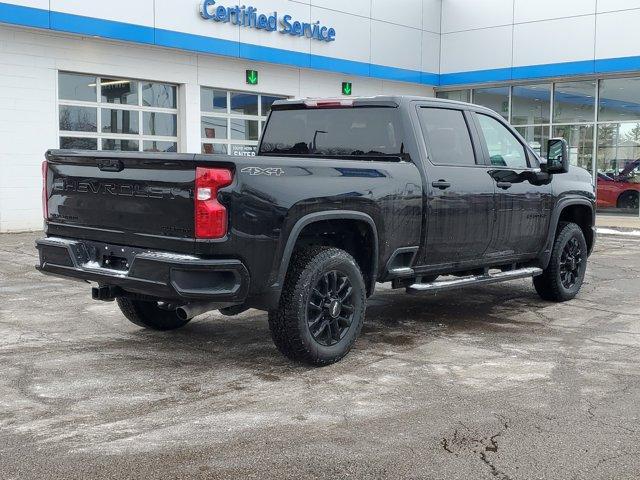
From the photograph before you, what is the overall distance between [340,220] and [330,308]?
0.64 m

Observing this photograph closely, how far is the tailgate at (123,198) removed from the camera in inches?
187

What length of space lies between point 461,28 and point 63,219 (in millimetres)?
19370

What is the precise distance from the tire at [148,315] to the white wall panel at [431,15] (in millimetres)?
18333

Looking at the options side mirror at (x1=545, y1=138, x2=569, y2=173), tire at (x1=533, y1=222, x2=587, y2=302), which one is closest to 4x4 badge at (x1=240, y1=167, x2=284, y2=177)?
side mirror at (x1=545, y1=138, x2=569, y2=173)

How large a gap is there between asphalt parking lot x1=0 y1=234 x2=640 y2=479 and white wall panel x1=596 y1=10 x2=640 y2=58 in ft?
46.2

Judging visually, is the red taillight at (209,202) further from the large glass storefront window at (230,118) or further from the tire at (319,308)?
the large glass storefront window at (230,118)

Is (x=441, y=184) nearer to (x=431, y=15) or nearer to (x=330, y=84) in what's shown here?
(x=330, y=84)

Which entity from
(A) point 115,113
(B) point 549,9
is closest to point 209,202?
(A) point 115,113

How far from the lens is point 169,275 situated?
4715 mm

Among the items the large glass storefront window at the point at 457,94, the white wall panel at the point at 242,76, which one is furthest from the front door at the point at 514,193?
the large glass storefront window at the point at 457,94

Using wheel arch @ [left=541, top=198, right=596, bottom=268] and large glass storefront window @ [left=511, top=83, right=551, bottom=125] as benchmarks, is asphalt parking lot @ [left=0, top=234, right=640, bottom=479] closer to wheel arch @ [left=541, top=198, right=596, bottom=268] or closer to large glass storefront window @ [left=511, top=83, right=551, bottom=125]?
wheel arch @ [left=541, top=198, right=596, bottom=268]

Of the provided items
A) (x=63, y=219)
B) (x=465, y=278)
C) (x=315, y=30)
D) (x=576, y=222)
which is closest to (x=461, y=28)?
(x=315, y=30)

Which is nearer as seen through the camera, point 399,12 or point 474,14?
point 399,12

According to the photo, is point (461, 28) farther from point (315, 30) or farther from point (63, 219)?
point (63, 219)
